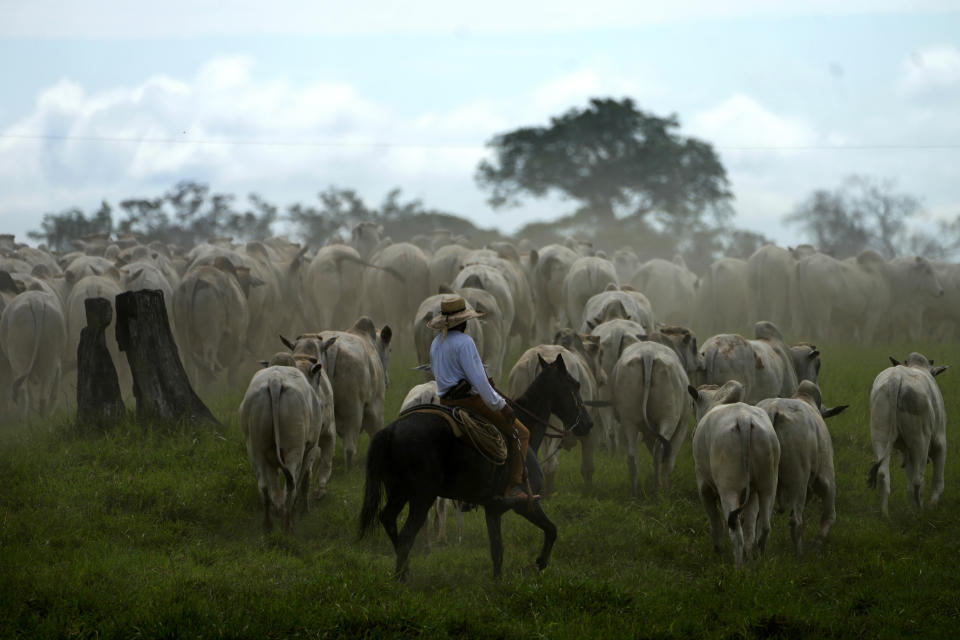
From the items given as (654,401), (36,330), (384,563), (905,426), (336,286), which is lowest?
(384,563)

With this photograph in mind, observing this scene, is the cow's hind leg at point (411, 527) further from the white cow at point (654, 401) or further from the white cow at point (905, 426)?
the white cow at point (905, 426)

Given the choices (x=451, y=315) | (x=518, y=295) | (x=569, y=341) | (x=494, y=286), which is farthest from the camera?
(x=518, y=295)

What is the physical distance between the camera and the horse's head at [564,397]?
9.66 metres

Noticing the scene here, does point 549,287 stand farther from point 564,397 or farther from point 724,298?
point 564,397

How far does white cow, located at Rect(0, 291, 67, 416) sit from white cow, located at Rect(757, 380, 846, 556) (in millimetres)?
10210

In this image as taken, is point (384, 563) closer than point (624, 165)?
Yes

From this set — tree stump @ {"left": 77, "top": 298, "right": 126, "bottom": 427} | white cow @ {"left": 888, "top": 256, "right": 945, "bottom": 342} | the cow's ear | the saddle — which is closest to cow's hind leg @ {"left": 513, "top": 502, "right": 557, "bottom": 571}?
the saddle

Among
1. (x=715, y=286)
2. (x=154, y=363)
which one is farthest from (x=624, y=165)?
(x=154, y=363)

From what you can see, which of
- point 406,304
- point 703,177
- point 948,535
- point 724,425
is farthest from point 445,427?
point 703,177

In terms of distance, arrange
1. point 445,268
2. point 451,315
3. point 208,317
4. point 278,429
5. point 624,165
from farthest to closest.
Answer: point 624,165
point 445,268
point 208,317
point 278,429
point 451,315

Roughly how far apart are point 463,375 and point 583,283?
11.2 metres

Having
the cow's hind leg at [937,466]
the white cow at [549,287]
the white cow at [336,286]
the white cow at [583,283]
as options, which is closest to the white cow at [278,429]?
the cow's hind leg at [937,466]

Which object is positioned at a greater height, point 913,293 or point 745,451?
point 913,293

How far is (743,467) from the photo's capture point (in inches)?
353
